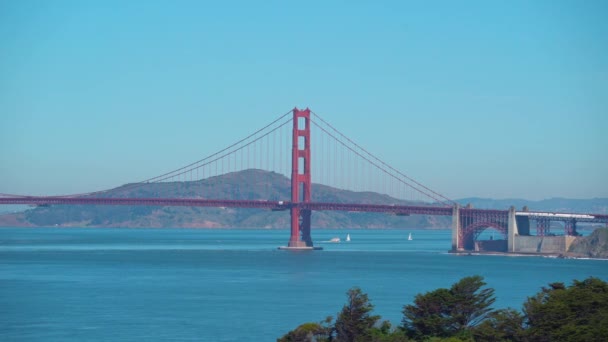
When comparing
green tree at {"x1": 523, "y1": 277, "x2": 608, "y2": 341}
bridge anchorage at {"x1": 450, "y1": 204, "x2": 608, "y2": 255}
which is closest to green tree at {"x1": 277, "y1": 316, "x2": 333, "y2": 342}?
green tree at {"x1": 523, "y1": 277, "x2": 608, "y2": 341}

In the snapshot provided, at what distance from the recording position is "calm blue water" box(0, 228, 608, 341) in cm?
4294

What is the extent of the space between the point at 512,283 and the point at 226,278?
1585 cm

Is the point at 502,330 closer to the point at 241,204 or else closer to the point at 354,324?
the point at 354,324

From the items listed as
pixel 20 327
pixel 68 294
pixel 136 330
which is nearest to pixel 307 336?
pixel 136 330

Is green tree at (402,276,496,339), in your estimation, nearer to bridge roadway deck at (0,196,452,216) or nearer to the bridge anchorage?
bridge roadway deck at (0,196,452,216)

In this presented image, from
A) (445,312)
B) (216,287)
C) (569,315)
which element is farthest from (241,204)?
(569,315)

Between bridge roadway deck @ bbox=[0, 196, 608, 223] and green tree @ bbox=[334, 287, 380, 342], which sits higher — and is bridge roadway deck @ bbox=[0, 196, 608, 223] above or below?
above

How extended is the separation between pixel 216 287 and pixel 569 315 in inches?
1235

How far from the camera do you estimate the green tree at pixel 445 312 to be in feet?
103

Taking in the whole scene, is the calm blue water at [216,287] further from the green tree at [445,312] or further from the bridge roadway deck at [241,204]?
the green tree at [445,312]

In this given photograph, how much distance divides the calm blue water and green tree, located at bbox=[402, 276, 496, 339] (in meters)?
9.00

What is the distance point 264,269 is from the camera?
75.2 metres

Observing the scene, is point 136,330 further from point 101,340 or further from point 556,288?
point 556,288

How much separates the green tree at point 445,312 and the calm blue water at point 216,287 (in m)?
9.00
